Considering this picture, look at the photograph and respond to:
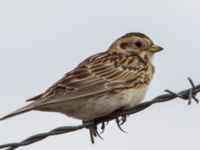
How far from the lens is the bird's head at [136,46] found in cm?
984

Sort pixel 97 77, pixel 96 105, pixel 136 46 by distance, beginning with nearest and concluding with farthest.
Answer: pixel 96 105
pixel 97 77
pixel 136 46

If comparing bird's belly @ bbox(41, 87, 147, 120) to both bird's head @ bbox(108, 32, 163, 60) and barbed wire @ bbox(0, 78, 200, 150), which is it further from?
bird's head @ bbox(108, 32, 163, 60)

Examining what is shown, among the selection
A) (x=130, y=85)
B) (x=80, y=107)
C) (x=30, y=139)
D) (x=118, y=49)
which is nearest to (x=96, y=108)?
(x=80, y=107)

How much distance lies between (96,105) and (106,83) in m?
0.59

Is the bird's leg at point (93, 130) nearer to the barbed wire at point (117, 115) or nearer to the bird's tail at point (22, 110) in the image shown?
the barbed wire at point (117, 115)

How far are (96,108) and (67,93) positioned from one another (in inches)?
13.5

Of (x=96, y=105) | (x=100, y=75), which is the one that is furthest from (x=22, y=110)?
(x=100, y=75)

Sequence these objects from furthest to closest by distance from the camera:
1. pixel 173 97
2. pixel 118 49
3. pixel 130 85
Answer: pixel 118 49 → pixel 130 85 → pixel 173 97

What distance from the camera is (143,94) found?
876cm

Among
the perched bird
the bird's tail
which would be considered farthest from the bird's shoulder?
the bird's tail

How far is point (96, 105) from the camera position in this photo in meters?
8.20

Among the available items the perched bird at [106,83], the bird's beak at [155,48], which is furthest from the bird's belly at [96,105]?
the bird's beak at [155,48]

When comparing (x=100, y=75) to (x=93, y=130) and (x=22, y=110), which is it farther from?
(x=22, y=110)

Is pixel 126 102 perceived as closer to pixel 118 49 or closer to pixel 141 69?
pixel 141 69
